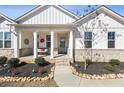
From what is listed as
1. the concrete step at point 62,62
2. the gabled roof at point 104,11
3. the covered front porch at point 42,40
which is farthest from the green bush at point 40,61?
the gabled roof at point 104,11

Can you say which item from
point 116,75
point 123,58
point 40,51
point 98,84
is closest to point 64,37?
point 40,51

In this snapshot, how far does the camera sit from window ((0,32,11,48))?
19469 millimetres

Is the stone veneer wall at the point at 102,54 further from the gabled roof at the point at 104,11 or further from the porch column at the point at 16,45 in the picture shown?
the porch column at the point at 16,45

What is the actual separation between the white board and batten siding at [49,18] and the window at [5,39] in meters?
1.68

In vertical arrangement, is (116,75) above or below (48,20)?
below

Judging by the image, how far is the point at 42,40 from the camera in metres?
22.3

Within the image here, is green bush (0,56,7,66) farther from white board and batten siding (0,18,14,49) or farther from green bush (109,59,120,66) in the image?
green bush (109,59,120,66)

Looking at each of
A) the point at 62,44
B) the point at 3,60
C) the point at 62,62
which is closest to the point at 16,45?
the point at 3,60

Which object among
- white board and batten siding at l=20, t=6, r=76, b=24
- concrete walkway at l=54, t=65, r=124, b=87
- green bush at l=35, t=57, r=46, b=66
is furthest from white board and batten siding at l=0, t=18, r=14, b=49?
concrete walkway at l=54, t=65, r=124, b=87

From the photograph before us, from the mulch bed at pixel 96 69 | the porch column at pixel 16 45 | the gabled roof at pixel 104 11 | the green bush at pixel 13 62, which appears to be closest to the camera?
the mulch bed at pixel 96 69

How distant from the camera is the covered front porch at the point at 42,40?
18812 mm

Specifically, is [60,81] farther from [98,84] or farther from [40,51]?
[40,51]
